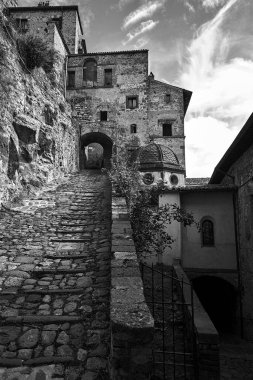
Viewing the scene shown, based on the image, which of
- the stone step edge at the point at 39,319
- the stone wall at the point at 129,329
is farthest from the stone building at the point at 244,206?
the stone step edge at the point at 39,319

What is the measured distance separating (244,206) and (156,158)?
6858 mm

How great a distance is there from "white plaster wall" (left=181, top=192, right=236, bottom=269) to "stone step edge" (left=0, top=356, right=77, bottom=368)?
10058 millimetres

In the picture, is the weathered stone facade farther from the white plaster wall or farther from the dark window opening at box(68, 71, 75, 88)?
the white plaster wall

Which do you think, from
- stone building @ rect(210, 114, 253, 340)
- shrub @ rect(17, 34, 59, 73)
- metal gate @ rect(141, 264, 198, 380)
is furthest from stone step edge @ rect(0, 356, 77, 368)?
shrub @ rect(17, 34, 59, 73)

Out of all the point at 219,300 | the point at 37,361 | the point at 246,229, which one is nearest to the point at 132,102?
the point at 246,229

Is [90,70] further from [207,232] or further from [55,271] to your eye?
[55,271]

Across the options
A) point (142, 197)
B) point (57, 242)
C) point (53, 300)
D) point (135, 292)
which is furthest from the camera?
point (142, 197)

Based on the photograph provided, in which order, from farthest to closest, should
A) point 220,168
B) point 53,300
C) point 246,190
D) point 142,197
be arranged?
point 220,168
point 246,190
point 142,197
point 53,300

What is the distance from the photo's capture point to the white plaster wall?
12.6 meters

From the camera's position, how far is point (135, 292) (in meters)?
3.75

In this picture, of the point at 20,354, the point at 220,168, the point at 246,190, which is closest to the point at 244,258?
the point at 246,190

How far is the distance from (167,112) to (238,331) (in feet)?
57.8

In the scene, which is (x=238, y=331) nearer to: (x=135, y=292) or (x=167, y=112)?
(x=135, y=292)

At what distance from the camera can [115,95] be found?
80.1 ft
